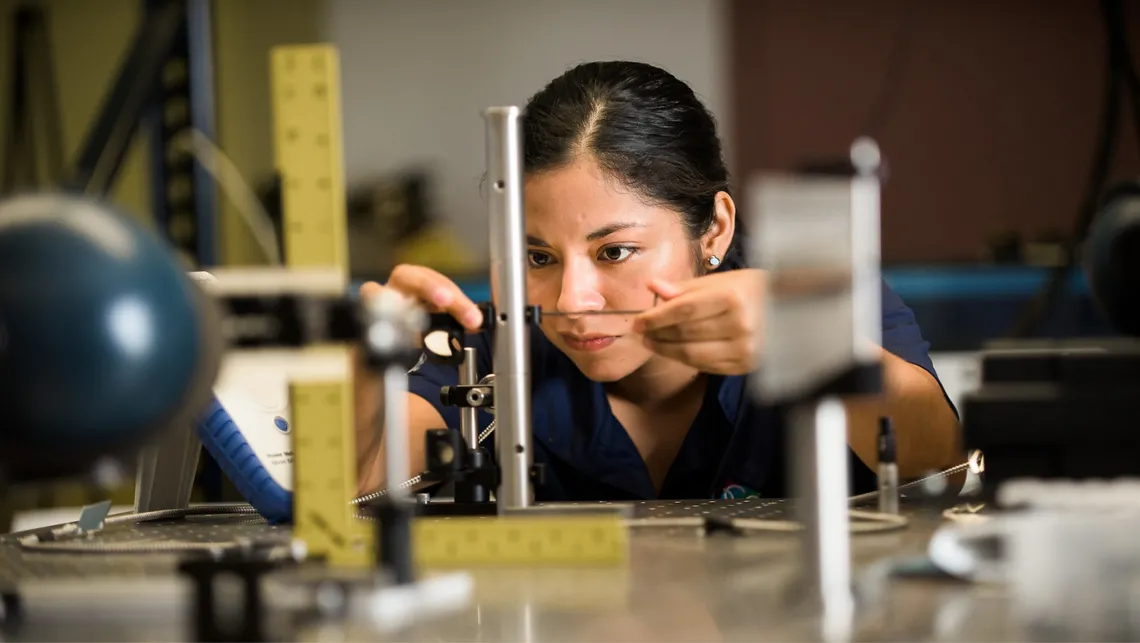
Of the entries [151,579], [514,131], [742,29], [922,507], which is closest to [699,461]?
[922,507]

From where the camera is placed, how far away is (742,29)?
4723 mm

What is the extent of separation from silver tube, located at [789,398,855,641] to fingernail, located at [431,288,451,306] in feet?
1.76

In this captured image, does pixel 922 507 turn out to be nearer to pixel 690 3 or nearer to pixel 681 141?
pixel 681 141

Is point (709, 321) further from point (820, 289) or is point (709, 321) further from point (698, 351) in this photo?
point (820, 289)

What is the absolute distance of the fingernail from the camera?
1281 mm

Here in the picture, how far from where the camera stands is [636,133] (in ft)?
5.71

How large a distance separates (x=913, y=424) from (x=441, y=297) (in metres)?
0.67

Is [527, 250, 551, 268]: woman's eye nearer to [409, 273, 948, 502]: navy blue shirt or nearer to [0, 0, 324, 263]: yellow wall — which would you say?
[409, 273, 948, 502]: navy blue shirt

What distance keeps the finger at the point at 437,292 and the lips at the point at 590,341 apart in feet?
1.25

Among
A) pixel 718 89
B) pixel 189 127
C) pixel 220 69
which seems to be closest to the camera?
pixel 189 127

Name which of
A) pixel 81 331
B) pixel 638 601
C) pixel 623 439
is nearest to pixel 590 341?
pixel 623 439

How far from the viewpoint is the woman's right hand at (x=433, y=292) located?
1.25 m

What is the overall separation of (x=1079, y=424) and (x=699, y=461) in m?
0.86

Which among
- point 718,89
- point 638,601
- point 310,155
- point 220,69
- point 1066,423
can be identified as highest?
point 220,69
